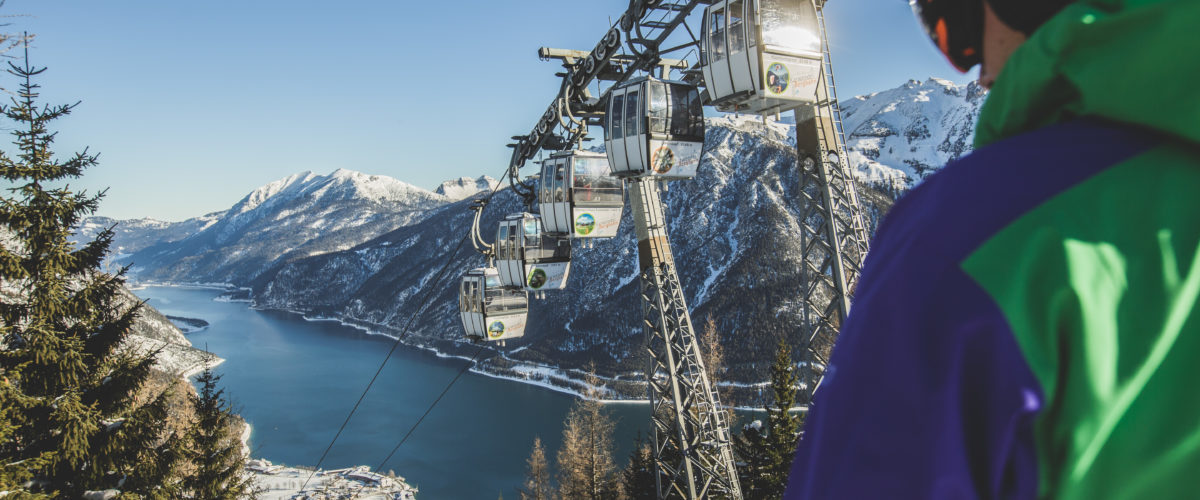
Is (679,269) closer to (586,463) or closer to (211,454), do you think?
(586,463)

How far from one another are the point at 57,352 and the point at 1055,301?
905 cm

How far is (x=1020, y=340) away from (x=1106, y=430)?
8cm

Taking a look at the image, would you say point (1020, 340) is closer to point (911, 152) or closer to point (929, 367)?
point (929, 367)

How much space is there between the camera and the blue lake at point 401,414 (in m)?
56.1

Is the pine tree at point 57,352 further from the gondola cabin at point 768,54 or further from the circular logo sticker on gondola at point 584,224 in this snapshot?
the gondola cabin at point 768,54

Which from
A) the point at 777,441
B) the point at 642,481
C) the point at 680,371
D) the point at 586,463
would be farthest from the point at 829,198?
the point at 586,463

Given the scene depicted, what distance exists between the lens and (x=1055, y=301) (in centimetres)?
41

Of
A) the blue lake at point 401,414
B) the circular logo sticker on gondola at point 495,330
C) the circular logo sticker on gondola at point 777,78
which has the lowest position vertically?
the blue lake at point 401,414

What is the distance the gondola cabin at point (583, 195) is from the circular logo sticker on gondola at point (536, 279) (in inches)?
100

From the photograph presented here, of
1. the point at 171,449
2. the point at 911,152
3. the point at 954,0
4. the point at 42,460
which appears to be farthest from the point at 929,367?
the point at 911,152

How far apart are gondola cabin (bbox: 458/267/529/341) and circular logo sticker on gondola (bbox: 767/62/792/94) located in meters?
9.65

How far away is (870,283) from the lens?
1.71 feet

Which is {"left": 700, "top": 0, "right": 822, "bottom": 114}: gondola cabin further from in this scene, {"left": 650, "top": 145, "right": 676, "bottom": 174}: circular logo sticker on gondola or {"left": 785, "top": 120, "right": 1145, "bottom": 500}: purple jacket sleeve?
{"left": 785, "top": 120, "right": 1145, "bottom": 500}: purple jacket sleeve

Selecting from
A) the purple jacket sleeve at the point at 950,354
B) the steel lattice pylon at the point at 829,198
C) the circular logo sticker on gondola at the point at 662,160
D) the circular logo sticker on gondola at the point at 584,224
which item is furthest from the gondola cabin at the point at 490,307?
the purple jacket sleeve at the point at 950,354
